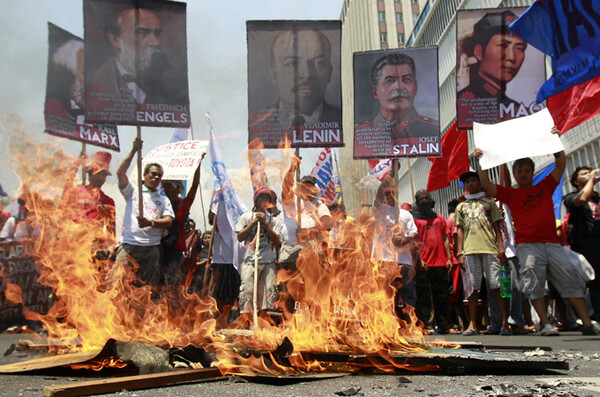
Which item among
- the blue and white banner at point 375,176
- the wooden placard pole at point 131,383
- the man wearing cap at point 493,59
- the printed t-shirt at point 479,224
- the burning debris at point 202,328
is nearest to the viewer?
the wooden placard pole at point 131,383

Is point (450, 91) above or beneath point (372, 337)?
above

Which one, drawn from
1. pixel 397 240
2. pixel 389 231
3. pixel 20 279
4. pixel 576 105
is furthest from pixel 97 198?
pixel 576 105

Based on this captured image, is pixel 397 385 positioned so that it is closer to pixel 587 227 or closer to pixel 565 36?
pixel 587 227

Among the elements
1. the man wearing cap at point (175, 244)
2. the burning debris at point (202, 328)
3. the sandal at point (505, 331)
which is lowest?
the sandal at point (505, 331)

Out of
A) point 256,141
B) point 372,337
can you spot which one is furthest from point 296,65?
point 372,337

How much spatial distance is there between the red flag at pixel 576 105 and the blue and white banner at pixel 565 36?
0.57 m

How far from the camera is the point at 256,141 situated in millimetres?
8484

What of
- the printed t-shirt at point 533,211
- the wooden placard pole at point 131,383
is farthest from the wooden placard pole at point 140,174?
the printed t-shirt at point 533,211

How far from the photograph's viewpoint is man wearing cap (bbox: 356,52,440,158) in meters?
9.30

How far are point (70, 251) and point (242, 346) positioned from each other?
6.59 ft

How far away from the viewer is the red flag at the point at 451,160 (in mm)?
9789

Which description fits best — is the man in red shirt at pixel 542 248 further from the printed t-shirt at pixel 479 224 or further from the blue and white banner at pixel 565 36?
the blue and white banner at pixel 565 36

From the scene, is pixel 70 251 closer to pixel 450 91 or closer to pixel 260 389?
pixel 260 389

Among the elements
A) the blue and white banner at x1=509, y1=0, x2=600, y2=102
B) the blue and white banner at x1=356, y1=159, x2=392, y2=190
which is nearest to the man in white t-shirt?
the blue and white banner at x1=356, y1=159, x2=392, y2=190
